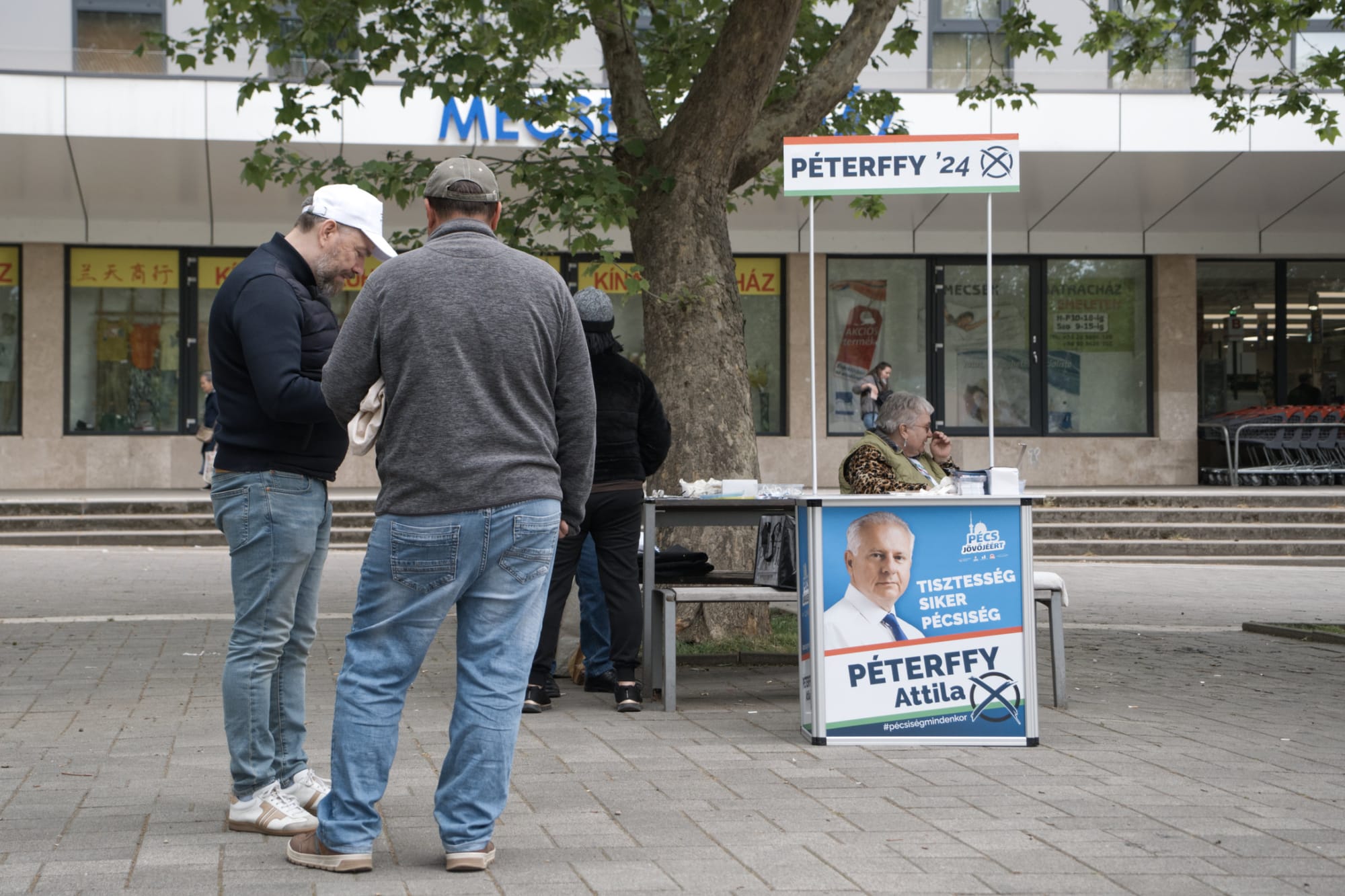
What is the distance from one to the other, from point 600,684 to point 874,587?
79.1 inches

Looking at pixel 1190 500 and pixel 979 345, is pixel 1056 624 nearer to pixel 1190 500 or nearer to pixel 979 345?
pixel 1190 500

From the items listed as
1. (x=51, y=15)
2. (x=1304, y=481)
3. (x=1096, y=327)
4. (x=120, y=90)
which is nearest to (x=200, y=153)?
(x=120, y=90)

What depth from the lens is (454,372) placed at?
390cm

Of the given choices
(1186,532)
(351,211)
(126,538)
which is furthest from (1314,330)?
(351,211)

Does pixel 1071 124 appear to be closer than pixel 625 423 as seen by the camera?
No

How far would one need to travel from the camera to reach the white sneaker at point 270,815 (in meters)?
4.31

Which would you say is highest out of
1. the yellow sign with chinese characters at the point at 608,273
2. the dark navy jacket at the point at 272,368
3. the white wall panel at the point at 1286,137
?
the white wall panel at the point at 1286,137

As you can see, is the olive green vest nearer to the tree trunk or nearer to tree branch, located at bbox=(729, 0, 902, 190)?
the tree trunk

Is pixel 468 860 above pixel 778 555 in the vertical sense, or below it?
below

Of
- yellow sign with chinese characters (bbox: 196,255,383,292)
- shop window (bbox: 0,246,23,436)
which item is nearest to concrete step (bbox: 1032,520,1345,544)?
A: yellow sign with chinese characters (bbox: 196,255,383,292)

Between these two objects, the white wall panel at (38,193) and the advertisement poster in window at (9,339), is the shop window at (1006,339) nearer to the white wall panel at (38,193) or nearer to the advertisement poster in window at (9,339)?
the white wall panel at (38,193)

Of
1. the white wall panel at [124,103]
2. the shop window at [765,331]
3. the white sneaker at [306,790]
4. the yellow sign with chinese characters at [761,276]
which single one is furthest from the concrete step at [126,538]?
the white sneaker at [306,790]

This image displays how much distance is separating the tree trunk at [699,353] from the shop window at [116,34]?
1084 centimetres

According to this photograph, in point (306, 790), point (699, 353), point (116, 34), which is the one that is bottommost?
point (306, 790)
